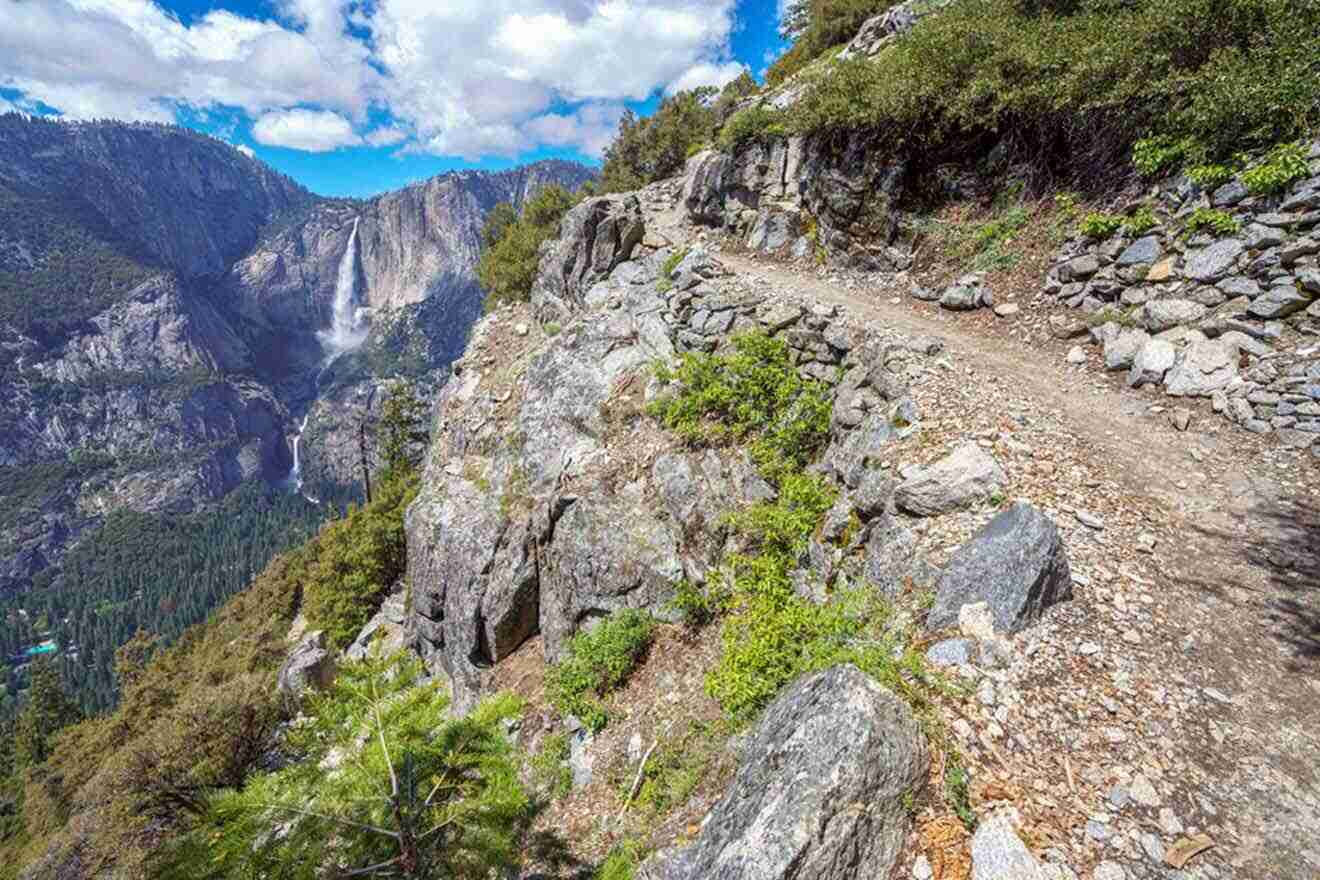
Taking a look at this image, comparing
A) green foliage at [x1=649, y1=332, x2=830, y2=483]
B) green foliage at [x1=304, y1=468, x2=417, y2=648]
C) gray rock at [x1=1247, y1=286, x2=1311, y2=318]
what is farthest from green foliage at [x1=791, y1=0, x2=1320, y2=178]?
green foliage at [x1=304, y1=468, x2=417, y2=648]

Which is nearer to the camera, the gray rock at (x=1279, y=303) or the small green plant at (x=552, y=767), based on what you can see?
the gray rock at (x=1279, y=303)

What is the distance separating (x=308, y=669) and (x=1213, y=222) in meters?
28.9

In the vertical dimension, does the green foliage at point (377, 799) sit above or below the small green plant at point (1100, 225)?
below

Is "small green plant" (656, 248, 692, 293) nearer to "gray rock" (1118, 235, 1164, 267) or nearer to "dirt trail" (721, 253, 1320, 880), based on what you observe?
"dirt trail" (721, 253, 1320, 880)

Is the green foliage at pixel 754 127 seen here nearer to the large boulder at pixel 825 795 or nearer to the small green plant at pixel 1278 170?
the small green plant at pixel 1278 170

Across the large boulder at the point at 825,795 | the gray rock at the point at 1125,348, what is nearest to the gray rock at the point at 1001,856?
the large boulder at the point at 825,795

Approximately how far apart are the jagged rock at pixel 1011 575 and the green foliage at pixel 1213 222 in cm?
653

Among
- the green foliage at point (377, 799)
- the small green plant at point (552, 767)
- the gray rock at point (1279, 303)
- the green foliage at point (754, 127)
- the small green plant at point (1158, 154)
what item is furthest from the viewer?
the green foliage at point (754, 127)

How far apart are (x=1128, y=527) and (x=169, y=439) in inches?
9509

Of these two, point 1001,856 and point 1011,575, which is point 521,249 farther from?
point 1001,856

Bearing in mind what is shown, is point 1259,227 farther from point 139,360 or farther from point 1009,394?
point 139,360

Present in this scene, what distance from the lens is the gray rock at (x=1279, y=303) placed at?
7594 millimetres

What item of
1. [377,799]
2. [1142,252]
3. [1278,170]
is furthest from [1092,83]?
[377,799]

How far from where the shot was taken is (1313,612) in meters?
5.32
